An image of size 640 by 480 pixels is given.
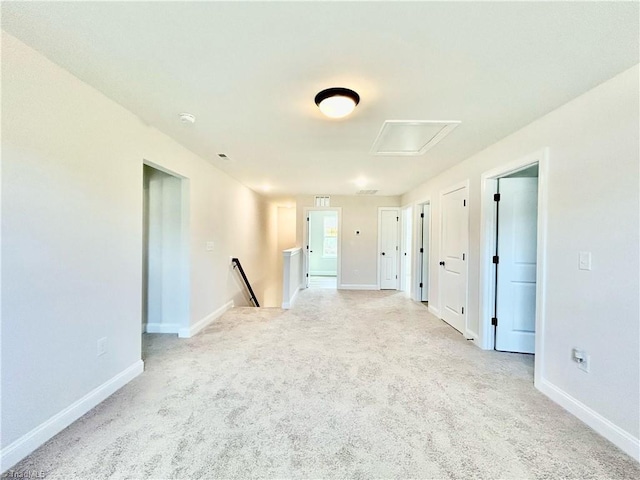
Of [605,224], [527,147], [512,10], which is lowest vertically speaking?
[605,224]

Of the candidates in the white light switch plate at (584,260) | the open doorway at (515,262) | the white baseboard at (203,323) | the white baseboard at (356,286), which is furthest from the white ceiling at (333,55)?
the white baseboard at (356,286)

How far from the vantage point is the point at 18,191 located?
158 centimetres

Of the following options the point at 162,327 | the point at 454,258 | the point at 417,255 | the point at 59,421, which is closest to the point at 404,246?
the point at 417,255

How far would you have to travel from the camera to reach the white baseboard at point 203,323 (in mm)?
3580

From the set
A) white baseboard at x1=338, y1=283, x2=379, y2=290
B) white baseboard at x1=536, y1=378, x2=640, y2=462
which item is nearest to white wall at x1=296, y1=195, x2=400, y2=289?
white baseboard at x1=338, y1=283, x2=379, y2=290

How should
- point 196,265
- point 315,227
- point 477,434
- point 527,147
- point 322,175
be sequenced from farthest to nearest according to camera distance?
point 315,227 → point 322,175 → point 196,265 → point 527,147 → point 477,434

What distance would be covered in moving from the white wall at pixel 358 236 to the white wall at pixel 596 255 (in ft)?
15.0

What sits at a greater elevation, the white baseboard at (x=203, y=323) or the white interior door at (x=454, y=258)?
the white interior door at (x=454, y=258)

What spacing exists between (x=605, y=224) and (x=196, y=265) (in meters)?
4.02

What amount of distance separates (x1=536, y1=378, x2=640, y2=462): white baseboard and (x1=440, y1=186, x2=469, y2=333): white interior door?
1.49 metres

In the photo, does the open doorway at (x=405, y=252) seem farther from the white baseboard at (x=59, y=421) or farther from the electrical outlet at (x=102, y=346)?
the electrical outlet at (x=102, y=346)

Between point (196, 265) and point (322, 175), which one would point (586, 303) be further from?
point (196, 265)

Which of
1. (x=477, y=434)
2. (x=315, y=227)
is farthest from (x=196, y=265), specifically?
(x=315, y=227)

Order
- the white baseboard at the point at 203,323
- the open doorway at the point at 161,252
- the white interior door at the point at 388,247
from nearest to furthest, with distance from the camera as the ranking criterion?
the white baseboard at the point at 203,323 < the open doorway at the point at 161,252 < the white interior door at the point at 388,247
